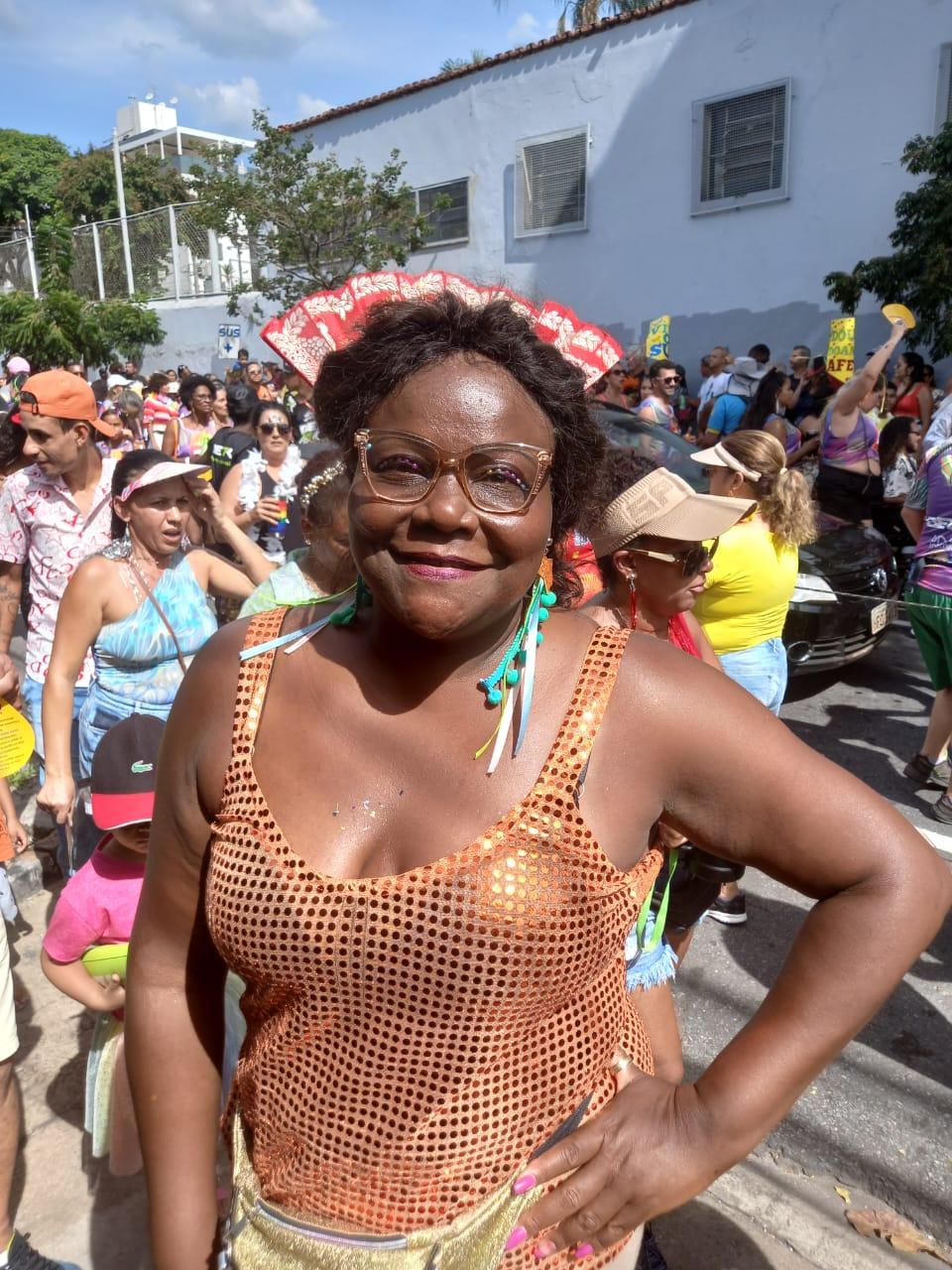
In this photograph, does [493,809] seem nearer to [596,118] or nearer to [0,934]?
[0,934]

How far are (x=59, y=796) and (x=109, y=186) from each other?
53.6 m

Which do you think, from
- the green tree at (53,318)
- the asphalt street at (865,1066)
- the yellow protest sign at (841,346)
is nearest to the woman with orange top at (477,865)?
the asphalt street at (865,1066)

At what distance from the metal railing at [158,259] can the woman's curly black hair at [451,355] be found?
23.7 metres

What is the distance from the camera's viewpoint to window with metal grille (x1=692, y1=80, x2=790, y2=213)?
14711 mm

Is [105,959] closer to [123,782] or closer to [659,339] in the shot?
[123,782]

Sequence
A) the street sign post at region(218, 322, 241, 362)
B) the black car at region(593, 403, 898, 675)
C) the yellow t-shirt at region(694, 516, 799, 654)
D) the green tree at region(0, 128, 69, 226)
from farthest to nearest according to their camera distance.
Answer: the green tree at region(0, 128, 69, 226) → the street sign post at region(218, 322, 241, 362) → the black car at region(593, 403, 898, 675) → the yellow t-shirt at region(694, 516, 799, 654)

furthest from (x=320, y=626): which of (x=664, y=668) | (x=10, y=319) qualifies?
(x=10, y=319)

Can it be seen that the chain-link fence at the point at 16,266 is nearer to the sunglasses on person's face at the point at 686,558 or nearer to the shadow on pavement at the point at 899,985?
the shadow on pavement at the point at 899,985

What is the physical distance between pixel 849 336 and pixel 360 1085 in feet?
23.1

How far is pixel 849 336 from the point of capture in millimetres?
7074

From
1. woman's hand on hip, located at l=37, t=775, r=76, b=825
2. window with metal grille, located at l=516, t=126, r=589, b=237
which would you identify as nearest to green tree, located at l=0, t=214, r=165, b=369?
window with metal grille, located at l=516, t=126, r=589, b=237

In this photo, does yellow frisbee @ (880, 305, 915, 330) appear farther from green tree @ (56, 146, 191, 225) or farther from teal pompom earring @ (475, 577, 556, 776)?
green tree @ (56, 146, 191, 225)

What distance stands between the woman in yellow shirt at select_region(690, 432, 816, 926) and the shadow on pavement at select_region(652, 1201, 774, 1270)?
160 cm

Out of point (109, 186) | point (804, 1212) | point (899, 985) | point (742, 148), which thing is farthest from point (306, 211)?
point (109, 186)
